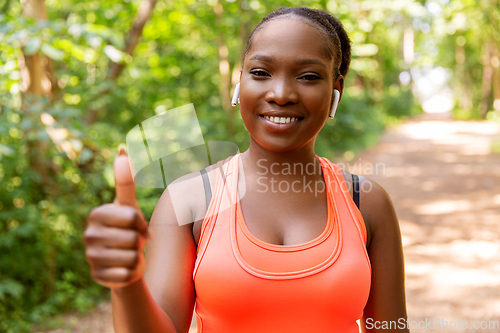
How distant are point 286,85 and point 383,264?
2.32 feet

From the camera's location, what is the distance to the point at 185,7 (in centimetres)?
657

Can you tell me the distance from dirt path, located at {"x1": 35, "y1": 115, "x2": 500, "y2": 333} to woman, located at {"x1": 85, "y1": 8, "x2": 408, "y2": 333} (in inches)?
115

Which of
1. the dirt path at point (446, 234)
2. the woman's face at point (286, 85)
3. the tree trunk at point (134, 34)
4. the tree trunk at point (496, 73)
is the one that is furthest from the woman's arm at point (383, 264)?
the tree trunk at point (496, 73)

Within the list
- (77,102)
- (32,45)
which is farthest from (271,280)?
(77,102)

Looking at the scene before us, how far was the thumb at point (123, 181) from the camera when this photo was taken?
742 mm

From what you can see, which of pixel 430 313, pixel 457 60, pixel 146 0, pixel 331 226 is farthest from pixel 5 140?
pixel 457 60

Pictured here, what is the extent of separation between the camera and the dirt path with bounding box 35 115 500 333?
421 cm

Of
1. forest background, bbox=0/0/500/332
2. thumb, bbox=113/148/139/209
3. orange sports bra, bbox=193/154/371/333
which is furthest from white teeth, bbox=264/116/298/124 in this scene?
forest background, bbox=0/0/500/332

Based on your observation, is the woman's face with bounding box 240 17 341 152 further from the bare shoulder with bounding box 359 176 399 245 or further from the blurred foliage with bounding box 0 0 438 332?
the blurred foliage with bounding box 0 0 438 332

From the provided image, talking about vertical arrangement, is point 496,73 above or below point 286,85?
above

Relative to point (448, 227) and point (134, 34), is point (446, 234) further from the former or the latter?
point (134, 34)

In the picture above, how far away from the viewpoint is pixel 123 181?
0.75 meters

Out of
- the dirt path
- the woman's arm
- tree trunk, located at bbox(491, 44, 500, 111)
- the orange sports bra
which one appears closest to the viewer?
the orange sports bra

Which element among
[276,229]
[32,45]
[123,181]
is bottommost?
[276,229]
